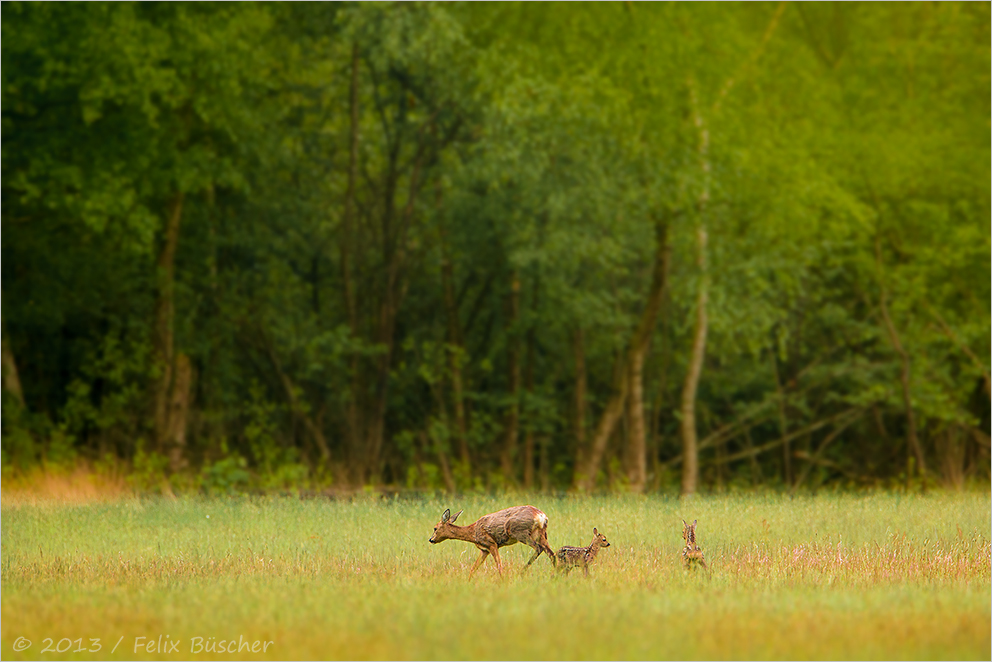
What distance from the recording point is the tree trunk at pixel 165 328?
24188 millimetres

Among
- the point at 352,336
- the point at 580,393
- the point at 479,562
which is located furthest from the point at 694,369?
the point at 479,562

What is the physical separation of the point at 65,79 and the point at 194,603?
1534 centimetres

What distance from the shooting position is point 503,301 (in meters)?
28.7

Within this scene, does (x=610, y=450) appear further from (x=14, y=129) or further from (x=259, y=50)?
(x=14, y=129)

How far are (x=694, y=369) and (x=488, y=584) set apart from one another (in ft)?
51.7

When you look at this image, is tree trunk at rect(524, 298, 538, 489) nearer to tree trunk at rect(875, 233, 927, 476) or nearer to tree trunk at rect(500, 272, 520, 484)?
tree trunk at rect(500, 272, 520, 484)

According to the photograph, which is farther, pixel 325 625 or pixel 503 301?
pixel 503 301

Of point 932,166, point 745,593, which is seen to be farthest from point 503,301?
point 745,593

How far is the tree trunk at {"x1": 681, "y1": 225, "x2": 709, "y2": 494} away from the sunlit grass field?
8.47 m

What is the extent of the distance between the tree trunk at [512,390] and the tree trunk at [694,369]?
463 cm

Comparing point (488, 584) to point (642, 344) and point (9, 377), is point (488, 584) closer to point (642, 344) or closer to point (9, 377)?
point (642, 344)

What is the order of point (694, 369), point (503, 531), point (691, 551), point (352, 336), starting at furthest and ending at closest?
point (352, 336) < point (694, 369) < point (691, 551) < point (503, 531)

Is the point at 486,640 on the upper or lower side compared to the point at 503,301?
lower

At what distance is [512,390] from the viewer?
28.8 metres
